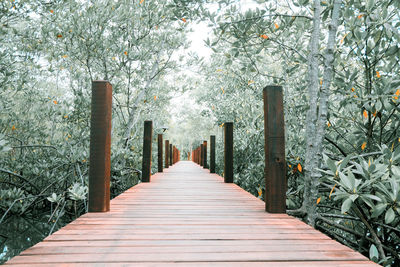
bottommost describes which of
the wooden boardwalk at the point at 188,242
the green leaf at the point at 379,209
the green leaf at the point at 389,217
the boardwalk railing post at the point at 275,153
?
the wooden boardwalk at the point at 188,242

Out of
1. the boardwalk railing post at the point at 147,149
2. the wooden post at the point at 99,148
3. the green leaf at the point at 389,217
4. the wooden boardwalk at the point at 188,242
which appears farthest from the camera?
the boardwalk railing post at the point at 147,149

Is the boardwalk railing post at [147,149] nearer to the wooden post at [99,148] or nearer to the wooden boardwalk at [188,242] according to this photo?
the wooden boardwalk at [188,242]

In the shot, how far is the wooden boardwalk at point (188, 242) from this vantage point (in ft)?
4.37

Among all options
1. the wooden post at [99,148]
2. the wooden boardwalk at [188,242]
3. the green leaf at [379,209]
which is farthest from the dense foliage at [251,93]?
the wooden boardwalk at [188,242]

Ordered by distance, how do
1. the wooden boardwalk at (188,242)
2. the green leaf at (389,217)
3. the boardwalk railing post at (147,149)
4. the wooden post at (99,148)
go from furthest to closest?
the boardwalk railing post at (147,149)
the wooden post at (99,148)
the green leaf at (389,217)
the wooden boardwalk at (188,242)

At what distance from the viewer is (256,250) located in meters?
1.48

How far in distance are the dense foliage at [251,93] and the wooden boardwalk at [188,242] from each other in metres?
0.35

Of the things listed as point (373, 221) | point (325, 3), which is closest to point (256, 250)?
point (373, 221)

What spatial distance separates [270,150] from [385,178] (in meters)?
0.85

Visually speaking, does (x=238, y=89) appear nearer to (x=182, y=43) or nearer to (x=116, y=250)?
(x=182, y=43)

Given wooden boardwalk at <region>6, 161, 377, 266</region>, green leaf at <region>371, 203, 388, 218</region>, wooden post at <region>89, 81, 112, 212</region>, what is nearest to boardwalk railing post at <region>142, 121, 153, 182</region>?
wooden boardwalk at <region>6, 161, 377, 266</region>

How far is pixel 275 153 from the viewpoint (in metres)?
2.38

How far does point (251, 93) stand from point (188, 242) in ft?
21.9

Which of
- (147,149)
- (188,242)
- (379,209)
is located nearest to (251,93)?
(147,149)
